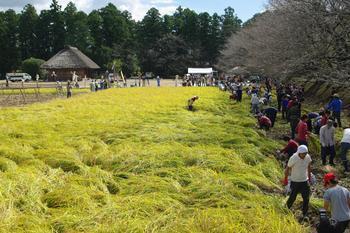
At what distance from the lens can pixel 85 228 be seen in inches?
225

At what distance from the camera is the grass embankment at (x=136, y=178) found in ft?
19.5

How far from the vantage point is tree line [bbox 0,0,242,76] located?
209 feet

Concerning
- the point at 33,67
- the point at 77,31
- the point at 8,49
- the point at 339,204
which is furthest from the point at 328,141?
the point at 77,31

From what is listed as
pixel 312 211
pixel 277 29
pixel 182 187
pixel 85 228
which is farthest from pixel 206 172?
pixel 277 29

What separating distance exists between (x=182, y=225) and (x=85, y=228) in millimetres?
1295

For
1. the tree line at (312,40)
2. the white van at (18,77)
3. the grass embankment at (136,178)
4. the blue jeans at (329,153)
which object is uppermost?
the tree line at (312,40)

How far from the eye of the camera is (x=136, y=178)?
7977mm

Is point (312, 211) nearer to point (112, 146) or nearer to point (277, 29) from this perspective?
point (112, 146)

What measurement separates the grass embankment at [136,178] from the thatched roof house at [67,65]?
3898 cm

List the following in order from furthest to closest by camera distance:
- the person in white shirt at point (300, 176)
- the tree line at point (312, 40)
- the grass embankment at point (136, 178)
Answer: the tree line at point (312, 40) → the person in white shirt at point (300, 176) → the grass embankment at point (136, 178)

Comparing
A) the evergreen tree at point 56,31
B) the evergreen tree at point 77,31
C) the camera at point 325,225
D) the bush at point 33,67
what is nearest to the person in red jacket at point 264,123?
the camera at point 325,225

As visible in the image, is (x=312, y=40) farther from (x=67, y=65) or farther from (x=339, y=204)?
(x=67, y=65)

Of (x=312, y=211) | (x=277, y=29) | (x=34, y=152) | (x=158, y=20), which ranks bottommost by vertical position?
(x=312, y=211)

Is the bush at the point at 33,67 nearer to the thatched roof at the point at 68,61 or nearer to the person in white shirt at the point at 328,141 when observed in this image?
the thatched roof at the point at 68,61
